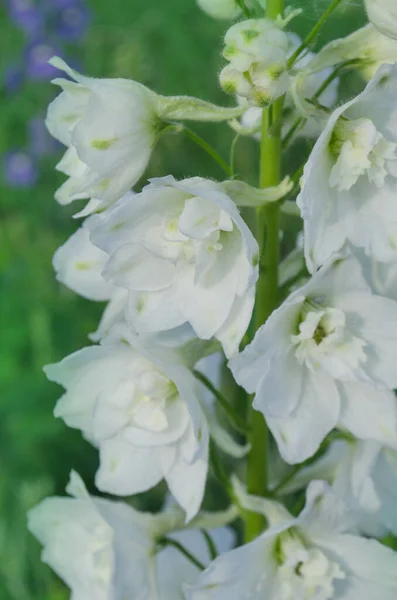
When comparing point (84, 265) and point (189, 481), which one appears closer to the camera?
point (189, 481)

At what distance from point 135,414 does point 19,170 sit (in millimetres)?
2886

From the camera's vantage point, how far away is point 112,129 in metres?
1.50

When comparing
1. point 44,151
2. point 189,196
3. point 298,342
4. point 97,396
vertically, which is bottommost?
point 44,151

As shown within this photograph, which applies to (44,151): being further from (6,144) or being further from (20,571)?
(20,571)

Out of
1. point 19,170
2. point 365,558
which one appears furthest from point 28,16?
point 365,558

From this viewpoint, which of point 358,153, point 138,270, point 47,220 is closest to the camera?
point 358,153

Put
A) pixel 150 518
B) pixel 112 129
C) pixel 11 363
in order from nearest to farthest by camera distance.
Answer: pixel 112 129 < pixel 150 518 < pixel 11 363

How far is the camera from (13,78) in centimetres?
464

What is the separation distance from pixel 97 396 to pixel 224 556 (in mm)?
371

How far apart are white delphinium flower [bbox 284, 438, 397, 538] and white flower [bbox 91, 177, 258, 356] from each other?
440mm

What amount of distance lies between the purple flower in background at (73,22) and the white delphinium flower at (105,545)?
10.9 ft

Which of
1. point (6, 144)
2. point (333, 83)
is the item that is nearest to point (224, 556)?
point (333, 83)

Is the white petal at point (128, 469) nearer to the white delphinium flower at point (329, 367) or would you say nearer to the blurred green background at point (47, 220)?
the white delphinium flower at point (329, 367)

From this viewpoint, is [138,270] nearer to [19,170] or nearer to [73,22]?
[19,170]
